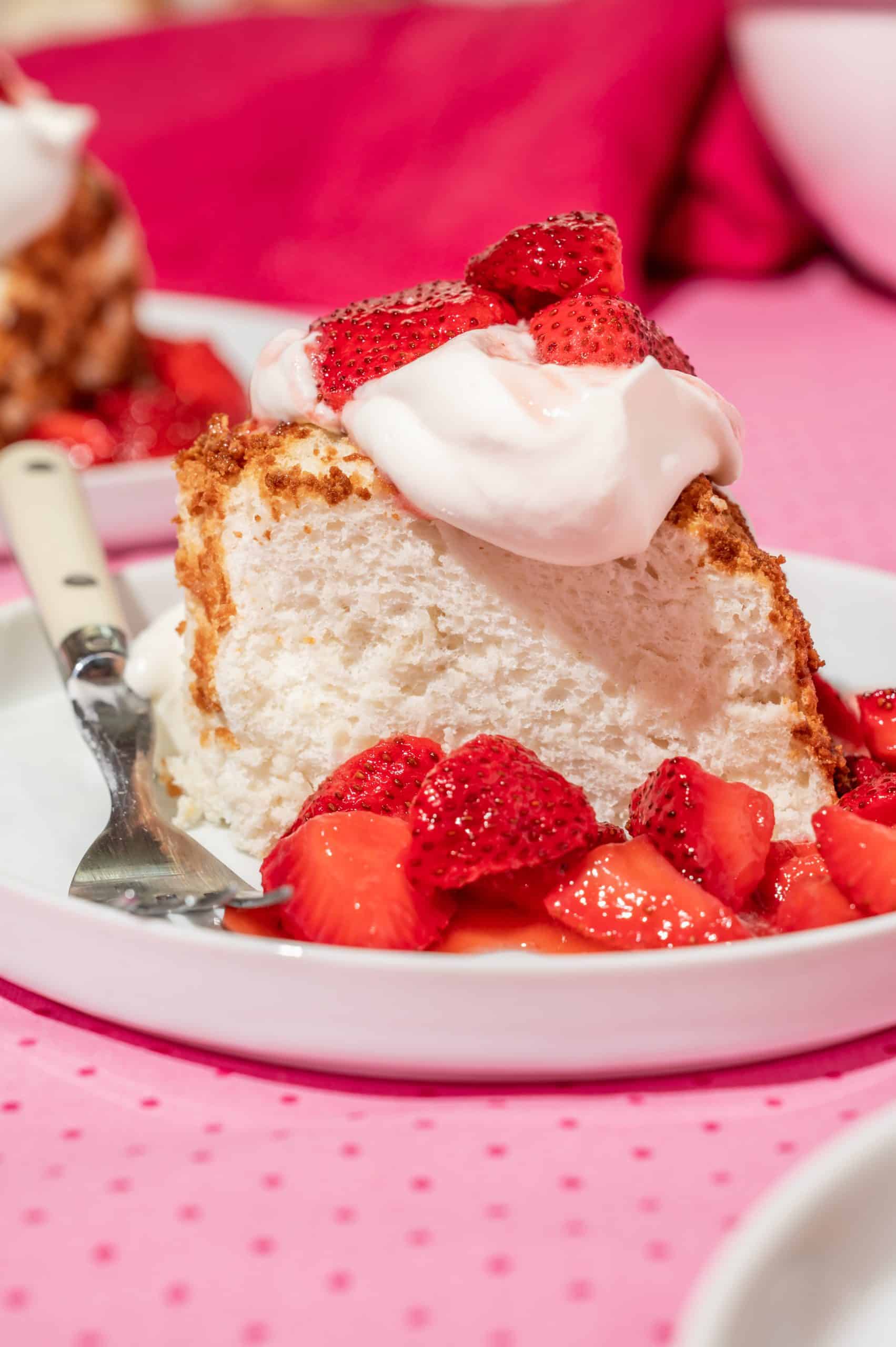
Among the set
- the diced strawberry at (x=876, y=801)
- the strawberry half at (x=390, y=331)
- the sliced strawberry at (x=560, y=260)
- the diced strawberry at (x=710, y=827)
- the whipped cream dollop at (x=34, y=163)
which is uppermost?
the sliced strawberry at (x=560, y=260)

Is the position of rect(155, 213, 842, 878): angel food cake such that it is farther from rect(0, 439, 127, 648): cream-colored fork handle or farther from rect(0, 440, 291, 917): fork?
rect(0, 439, 127, 648): cream-colored fork handle

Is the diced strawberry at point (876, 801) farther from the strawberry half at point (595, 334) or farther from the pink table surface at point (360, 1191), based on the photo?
the strawberry half at point (595, 334)

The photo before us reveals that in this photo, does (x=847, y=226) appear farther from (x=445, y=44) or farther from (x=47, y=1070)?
(x=47, y=1070)

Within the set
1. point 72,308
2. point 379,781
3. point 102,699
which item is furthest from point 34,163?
point 379,781

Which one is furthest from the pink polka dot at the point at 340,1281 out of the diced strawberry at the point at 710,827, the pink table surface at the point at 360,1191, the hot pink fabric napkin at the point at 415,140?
the hot pink fabric napkin at the point at 415,140

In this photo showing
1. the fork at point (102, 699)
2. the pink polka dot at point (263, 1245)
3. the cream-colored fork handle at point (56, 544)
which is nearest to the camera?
the pink polka dot at point (263, 1245)

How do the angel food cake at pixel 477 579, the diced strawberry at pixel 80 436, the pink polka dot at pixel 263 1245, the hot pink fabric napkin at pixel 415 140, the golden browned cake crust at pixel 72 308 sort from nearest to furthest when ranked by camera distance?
the pink polka dot at pixel 263 1245 → the angel food cake at pixel 477 579 → the diced strawberry at pixel 80 436 → the golden browned cake crust at pixel 72 308 → the hot pink fabric napkin at pixel 415 140

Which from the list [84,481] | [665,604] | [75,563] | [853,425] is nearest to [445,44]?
[853,425]

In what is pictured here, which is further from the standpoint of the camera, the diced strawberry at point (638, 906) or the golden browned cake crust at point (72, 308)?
the golden browned cake crust at point (72, 308)
